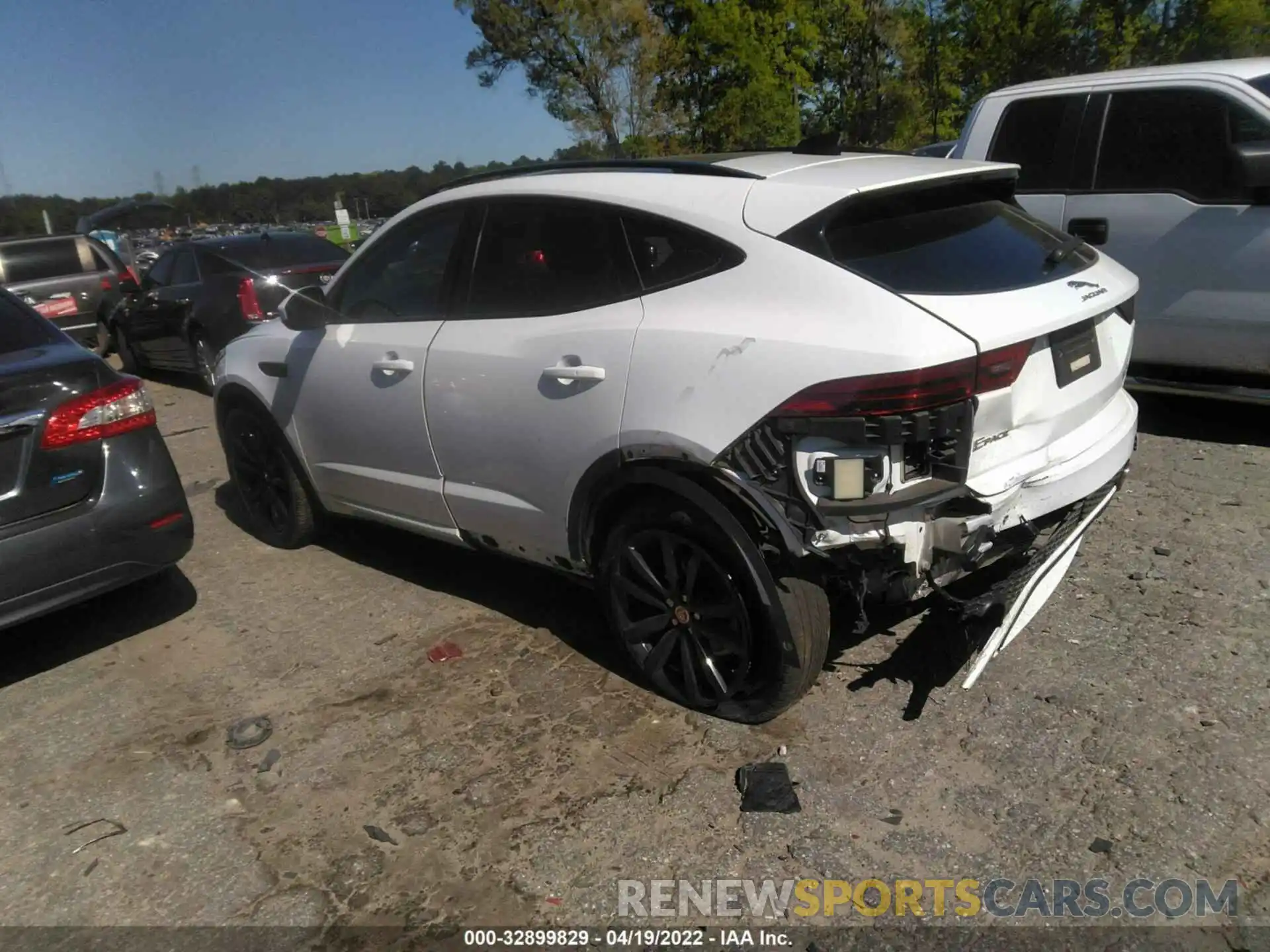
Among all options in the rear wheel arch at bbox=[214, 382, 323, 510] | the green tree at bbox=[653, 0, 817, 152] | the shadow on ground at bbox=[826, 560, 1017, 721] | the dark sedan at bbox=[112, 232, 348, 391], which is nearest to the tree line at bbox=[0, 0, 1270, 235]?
the green tree at bbox=[653, 0, 817, 152]

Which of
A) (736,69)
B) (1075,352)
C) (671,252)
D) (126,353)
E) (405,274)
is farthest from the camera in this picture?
(736,69)

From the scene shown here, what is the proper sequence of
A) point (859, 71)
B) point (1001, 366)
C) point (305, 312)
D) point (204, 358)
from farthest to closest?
1. point (859, 71)
2. point (204, 358)
3. point (305, 312)
4. point (1001, 366)

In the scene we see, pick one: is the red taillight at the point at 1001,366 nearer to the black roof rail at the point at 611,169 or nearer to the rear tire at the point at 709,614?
the rear tire at the point at 709,614

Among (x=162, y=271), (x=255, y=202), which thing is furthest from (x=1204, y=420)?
(x=255, y=202)

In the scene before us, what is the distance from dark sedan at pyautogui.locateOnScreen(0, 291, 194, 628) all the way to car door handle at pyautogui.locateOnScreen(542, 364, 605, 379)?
189 centimetres

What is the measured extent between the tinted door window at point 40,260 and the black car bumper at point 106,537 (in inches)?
375

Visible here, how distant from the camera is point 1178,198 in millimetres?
5363

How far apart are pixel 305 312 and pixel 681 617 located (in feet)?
7.75

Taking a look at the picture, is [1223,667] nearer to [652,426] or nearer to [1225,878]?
[1225,878]


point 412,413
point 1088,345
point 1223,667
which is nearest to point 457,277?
point 412,413

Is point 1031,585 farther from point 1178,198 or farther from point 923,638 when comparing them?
point 1178,198

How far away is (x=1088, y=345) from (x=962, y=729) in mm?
1295

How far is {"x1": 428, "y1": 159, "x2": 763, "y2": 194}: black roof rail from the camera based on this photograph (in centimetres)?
320

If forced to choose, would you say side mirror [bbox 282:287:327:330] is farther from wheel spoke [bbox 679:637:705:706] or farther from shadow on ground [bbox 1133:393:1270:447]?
shadow on ground [bbox 1133:393:1270:447]
